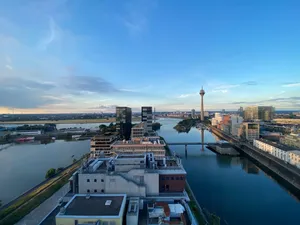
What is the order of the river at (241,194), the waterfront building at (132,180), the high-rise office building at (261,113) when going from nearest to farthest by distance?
the waterfront building at (132,180)
the river at (241,194)
the high-rise office building at (261,113)

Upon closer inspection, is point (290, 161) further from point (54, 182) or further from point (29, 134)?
point (29, 134)

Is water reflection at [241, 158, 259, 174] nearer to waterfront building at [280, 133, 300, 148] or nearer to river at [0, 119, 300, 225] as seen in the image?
river at [0, 119, 300, 225]

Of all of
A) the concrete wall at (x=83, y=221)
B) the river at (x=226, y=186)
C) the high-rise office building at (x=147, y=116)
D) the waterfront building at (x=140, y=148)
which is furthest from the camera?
the high-rise office building at (x=147, y=116)

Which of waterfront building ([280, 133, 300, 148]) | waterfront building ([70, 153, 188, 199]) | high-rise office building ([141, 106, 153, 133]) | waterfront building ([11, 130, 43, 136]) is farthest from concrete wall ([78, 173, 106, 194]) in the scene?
waterfront building ([11, 130, 43, 136])

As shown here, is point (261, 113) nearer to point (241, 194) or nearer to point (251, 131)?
point (251, 131)

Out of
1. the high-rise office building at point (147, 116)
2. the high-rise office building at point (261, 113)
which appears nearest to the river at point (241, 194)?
the high-rise office building at point (147, 116)

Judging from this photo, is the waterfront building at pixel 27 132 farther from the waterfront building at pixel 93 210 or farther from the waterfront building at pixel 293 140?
the waterfront building at pixel 293 140
